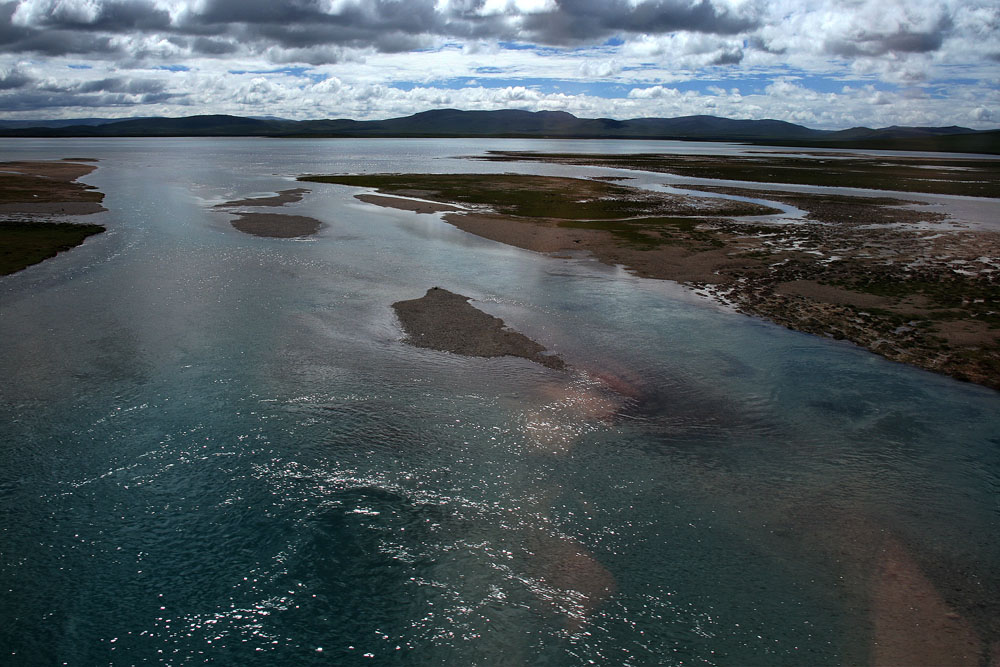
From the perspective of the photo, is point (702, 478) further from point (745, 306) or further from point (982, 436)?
point (745, 306)

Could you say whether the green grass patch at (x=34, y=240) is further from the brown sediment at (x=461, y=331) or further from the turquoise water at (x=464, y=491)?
the brown sediment at (x=461, y=331)

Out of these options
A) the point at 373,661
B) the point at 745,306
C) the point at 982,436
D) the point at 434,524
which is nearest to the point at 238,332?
the point at 434,524

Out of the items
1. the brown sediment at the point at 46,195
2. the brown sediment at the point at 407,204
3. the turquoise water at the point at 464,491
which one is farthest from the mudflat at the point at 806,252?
the brown sediment at the point at 46,195

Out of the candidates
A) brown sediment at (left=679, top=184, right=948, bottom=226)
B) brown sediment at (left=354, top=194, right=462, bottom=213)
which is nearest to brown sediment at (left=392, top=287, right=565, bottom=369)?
brown sediment at (left=354, top=194, right=462, bottom=213)

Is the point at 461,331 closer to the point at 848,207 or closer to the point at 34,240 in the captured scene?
the point at 34,240

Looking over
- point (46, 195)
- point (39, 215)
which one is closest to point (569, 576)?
point (39, 215)
